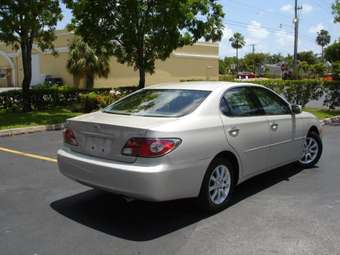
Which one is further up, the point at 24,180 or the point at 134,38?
the point at 134,38

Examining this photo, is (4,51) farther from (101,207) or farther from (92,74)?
(101,207)

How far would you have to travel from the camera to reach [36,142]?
10.3 m

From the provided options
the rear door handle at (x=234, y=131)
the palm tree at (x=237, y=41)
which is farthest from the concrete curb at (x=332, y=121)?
the palm tree at (x=237, y=41)

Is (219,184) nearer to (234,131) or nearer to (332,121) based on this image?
(234,131)

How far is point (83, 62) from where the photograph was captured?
32812mm

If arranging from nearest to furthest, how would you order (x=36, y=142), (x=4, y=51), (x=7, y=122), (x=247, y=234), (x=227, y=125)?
(x=247, y=234), (x=227, y=125), (x=36, y=142), (x=7, y=122), (x=4, y=51)

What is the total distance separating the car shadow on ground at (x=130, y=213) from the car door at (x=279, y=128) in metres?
0.58

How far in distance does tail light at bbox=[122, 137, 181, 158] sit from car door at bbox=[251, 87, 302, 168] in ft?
6.67

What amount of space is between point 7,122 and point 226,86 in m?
9.03

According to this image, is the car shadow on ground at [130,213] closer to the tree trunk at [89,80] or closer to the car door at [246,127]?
the car door at [246,127]

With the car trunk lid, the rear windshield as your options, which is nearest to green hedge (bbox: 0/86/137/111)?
the rear windshield

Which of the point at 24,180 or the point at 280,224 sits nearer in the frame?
the point at 280,224

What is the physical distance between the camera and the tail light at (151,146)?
180 inches

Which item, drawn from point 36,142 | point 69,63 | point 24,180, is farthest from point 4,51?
point 24,180
